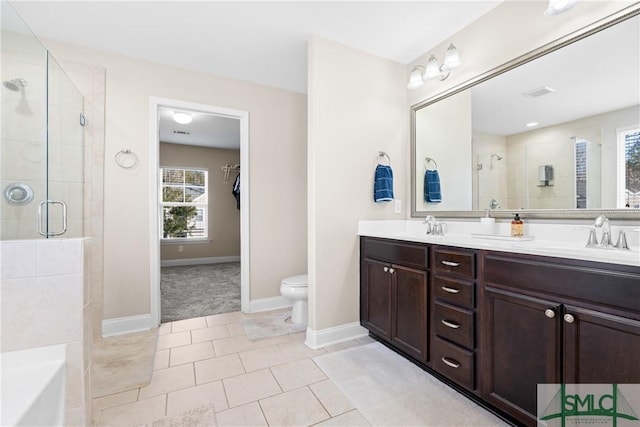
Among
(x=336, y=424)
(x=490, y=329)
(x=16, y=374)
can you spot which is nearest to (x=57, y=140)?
(x=16, y=374)

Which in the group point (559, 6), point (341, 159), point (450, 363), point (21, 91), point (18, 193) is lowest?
point (450, 363)

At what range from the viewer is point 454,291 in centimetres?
161

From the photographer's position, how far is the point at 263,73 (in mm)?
2885

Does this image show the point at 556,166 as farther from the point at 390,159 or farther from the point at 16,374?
the point at 16,374

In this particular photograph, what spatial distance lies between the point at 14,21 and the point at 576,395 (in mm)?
3534

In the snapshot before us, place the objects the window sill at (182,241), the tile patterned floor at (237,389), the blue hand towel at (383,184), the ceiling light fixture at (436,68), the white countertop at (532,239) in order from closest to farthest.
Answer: the white countertop at (532,239)
the tile patterned floor at (237,389)
the ceiling light fixture at (436,68)
the blue hand towel at (383,184)
the window sill at (182,241)

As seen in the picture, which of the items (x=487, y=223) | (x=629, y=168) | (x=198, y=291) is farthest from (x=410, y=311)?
(x=198, y=291)

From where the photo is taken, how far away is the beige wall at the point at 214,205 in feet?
18.6

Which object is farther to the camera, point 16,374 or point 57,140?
point 57,140

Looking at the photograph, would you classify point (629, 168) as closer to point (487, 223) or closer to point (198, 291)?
point (487, 223)

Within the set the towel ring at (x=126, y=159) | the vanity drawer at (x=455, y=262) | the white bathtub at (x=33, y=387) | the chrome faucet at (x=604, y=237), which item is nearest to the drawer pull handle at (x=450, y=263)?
the vanity drawer at (x=455, y=262)

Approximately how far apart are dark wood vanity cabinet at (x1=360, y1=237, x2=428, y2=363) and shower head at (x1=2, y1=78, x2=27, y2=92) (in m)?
2.55

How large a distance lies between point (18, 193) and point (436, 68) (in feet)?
9.82

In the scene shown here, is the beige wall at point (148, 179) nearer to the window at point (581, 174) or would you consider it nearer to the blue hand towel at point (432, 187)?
the blue hand towel at point (432, 187)
